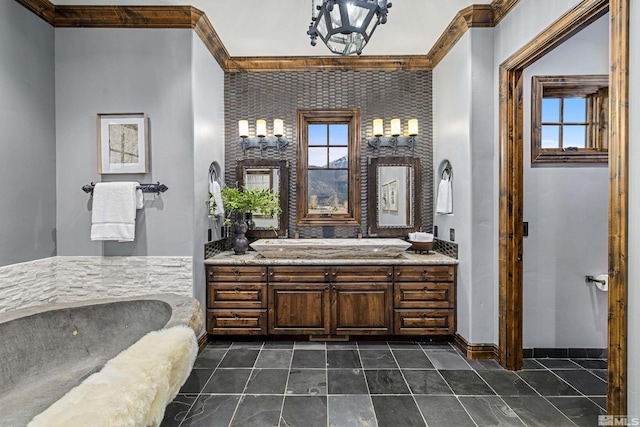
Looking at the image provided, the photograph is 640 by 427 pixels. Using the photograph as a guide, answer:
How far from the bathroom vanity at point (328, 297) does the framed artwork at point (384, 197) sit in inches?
31.6

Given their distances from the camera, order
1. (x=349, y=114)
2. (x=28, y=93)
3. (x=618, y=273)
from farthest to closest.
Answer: (x=349, y=114)
(x=28, y=93)
(x=618, y=273)

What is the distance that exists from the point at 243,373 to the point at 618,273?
98.0 inches

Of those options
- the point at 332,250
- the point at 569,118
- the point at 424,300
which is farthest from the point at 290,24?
the point at 424,300

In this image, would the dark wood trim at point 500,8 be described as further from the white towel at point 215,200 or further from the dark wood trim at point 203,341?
the dark wood trim at point 203,341

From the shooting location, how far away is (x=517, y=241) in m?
2.66

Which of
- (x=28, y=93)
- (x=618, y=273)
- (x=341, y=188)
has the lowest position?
(x=618, y=273)

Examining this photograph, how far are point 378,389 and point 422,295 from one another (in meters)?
1.08

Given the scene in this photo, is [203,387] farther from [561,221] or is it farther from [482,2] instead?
[482,2]

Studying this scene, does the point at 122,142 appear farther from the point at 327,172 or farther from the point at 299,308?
the point at 299,308

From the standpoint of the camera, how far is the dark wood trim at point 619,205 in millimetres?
1573

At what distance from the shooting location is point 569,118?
290 centimetres

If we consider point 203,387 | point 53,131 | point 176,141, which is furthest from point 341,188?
point 53,131

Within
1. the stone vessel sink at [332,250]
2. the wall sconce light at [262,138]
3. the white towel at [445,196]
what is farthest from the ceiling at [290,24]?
the stone vessel sink at [332,250]

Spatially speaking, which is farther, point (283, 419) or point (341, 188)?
point (341, 188)
